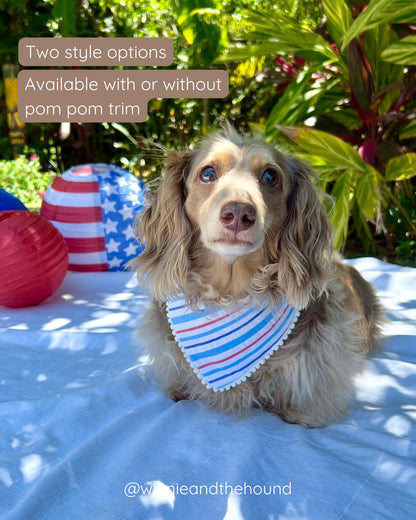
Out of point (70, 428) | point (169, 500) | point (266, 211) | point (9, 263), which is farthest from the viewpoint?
point (9, 263)

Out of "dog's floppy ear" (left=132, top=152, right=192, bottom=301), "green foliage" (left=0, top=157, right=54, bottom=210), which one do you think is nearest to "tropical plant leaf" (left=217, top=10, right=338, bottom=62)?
"dog's floppy ear" (left=132, top=152, right=192, bottom=301)

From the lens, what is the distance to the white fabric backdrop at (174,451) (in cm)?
173

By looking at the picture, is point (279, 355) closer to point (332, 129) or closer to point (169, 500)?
point (169, 500)

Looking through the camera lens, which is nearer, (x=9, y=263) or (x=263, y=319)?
(x=263, y=319)

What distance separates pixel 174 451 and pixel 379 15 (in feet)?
10.2

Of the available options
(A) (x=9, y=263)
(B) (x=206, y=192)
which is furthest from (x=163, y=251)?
(A) (x=9, y=263)

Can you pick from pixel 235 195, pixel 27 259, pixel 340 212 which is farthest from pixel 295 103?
pixel 235 195

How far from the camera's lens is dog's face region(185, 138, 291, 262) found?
185 centimetres

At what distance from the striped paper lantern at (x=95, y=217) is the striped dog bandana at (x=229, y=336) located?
2120mm

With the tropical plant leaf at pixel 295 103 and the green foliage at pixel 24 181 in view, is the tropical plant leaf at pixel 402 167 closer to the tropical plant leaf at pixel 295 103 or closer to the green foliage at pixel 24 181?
the tropical plant leaf at pixel 295 103

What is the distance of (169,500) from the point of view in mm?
1761

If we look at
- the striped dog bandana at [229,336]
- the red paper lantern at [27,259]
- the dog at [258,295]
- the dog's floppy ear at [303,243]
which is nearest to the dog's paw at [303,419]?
the dog at [258,295]

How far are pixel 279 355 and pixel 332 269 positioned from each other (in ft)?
1.65

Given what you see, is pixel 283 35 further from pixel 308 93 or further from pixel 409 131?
pixel 409 131
